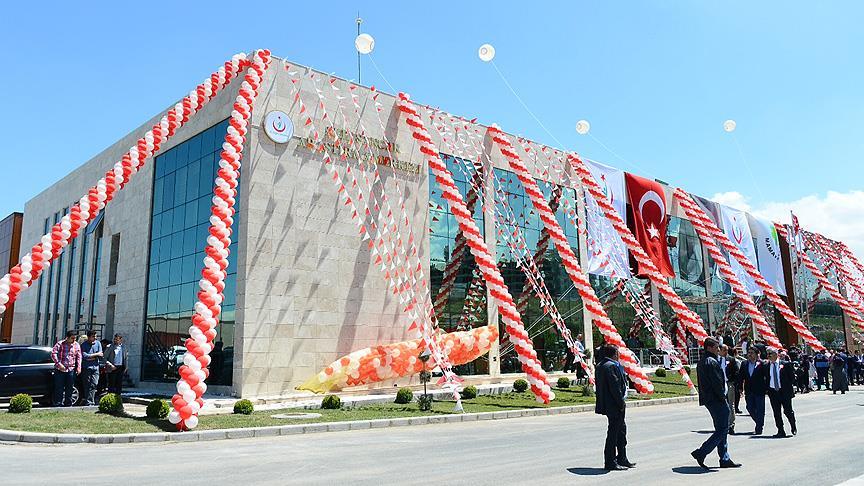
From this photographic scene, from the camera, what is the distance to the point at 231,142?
1744cm

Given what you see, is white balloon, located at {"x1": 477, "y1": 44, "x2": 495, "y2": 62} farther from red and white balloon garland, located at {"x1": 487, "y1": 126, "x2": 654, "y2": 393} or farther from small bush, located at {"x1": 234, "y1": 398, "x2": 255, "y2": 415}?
small bush, located at {"x1": 234, "y1": 398, "x2": 255, "y2": 415}

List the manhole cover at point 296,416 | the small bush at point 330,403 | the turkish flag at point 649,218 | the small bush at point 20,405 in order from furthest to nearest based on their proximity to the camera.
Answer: the turkish flag at point 649,218, the small bush at point 330,403, the manhole cover at point 296,416, the small bush at point 20,405

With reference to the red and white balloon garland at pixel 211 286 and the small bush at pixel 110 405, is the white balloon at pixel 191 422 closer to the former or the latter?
the red and white balloon garland at pixel 211 286

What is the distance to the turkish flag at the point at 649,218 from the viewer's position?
110ft

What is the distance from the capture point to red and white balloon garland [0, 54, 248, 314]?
15867mm

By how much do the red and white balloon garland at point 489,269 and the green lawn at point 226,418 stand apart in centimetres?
85

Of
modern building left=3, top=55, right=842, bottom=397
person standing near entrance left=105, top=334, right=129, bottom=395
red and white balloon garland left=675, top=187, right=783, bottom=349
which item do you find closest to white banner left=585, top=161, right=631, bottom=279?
modern building left=3, top=55, right=842, bottom=397

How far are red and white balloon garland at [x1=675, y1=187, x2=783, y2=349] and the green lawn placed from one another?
16420 mm

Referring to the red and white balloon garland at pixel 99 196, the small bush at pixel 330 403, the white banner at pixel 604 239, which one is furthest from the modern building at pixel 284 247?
the small bush at pixel 330 403

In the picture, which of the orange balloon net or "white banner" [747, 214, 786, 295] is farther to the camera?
"white banner" [747, 214, 786, 295]

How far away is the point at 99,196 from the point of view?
17500 millimetres

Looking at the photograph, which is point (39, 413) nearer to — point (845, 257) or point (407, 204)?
point (407, 204)

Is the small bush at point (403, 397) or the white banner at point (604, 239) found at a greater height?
the white banner at point (604, 239)

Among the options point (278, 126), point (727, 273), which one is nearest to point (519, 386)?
point (278, 126)
